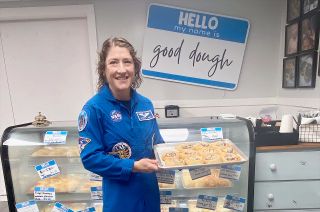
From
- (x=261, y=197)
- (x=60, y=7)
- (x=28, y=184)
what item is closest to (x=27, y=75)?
(x=60, y=7)

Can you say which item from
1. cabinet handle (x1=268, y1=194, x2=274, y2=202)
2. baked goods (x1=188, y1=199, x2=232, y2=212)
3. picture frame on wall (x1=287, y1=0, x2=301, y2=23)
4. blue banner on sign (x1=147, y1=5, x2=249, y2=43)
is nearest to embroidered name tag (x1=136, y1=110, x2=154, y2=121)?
baked goods (x1=188, y1=199, x2=232, y2=212)

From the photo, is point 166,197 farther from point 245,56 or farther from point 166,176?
point 245,56

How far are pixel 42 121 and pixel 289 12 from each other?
10.2ft

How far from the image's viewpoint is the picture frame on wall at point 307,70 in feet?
7.78

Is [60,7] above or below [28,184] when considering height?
above

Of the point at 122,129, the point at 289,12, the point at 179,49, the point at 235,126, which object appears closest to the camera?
the point at 122,129

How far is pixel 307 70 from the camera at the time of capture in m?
2.47

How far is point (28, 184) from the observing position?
2.00 m

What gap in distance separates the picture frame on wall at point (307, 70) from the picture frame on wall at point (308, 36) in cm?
A: 8

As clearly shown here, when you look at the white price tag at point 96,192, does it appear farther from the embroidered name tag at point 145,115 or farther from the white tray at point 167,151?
the embroidered name tag at point 145,115

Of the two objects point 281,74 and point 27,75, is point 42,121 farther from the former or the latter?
point 281,74

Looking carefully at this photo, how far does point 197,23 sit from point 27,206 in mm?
2780

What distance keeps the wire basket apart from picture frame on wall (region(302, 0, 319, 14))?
4.28ft

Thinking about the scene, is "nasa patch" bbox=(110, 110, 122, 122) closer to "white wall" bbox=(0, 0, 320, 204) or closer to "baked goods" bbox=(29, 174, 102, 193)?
"baked goods" bbox=(29, 174, 102, 193)
